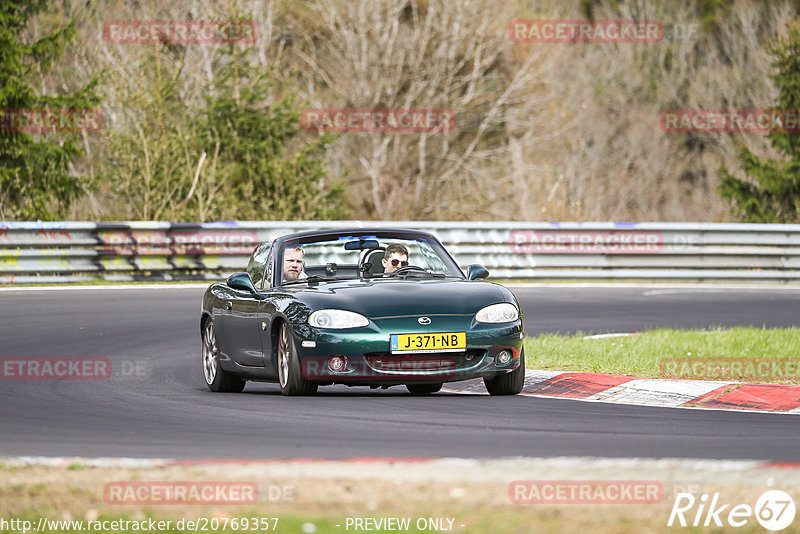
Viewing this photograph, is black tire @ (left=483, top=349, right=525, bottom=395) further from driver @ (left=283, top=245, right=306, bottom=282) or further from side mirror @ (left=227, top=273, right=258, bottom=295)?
side mirror @ (left=227, top=273, right=258, bottom=295)

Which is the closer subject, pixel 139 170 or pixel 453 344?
pixel 453 344

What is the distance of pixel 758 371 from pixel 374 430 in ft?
15.9

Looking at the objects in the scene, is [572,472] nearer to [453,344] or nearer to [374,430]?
[374,430]

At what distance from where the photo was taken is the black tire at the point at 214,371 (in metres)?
11.9

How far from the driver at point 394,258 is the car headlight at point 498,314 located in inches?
53.2

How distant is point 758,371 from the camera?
12133mm

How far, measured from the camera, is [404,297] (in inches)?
416

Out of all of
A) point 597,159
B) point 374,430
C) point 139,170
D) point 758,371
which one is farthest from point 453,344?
point 597,159

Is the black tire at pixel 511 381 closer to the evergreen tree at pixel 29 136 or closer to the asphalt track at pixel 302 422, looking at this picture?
the asphalt track at pixel 302 422

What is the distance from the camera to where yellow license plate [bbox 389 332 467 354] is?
33.6 ft

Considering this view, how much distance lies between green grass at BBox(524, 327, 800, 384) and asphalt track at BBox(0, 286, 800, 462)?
5.80ft

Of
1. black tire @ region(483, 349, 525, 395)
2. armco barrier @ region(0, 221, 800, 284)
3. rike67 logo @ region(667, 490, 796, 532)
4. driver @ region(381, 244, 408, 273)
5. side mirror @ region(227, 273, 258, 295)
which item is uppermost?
driver @ region(381, 244, 408, 273)

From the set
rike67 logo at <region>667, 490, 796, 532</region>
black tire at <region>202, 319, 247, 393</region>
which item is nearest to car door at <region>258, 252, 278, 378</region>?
black tire at <region>202, 319, 247, 393</region>

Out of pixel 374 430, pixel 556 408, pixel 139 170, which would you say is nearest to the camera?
pixel 374 430
